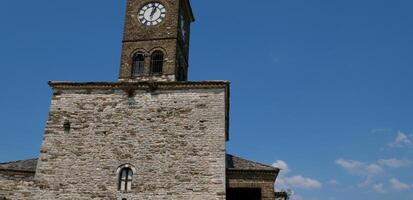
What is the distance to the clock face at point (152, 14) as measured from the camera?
2177 cm

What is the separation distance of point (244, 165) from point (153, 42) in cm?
727

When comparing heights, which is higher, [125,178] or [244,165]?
[244,165]

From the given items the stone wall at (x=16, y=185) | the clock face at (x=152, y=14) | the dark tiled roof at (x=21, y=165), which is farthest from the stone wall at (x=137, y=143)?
the clock face at (x=152, y=14)

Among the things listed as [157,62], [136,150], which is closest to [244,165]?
[136,150]

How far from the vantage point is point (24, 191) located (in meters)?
17.5

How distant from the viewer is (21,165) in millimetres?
18359

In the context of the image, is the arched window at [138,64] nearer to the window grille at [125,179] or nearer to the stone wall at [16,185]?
the window grille at [125,179]

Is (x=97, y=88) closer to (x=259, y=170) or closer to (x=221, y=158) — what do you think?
(x=221, y=158)

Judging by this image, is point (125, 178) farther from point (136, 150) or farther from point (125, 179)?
point (136, 150)

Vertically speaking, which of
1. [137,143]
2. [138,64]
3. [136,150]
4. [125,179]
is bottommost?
[125,179]

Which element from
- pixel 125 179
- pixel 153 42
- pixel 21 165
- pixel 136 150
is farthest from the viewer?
pixel 153 42

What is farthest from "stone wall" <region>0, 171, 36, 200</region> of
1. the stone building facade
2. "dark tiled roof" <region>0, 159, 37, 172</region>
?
"dark tiled roof" <region>0, 159, 37, 172</region>

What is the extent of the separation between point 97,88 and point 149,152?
3.62 meters

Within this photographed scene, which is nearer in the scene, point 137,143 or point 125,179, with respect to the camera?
point 125,179
